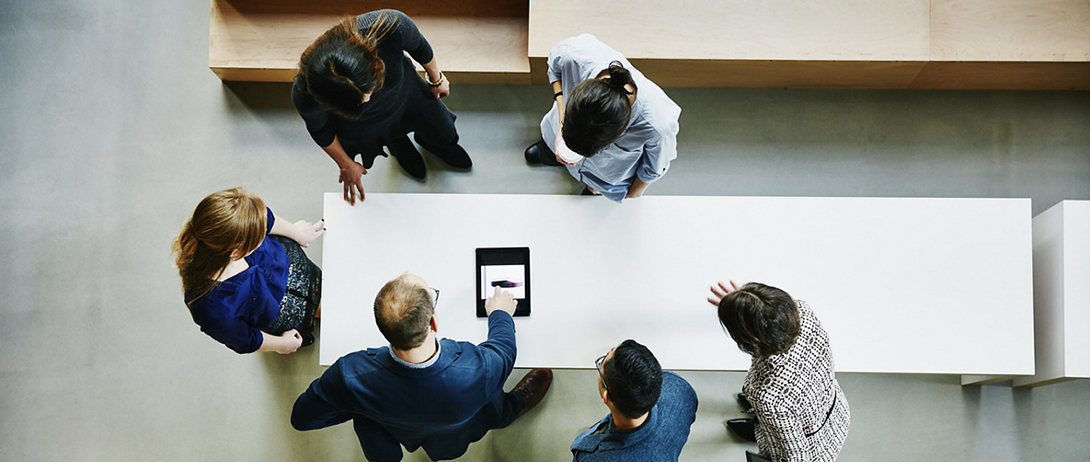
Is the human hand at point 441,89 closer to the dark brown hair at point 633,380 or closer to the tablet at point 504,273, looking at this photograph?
the tablet at point 504,273

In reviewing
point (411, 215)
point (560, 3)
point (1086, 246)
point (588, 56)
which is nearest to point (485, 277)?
point (411, 215)

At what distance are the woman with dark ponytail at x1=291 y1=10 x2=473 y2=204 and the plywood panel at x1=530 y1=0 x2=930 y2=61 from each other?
1.76 ft

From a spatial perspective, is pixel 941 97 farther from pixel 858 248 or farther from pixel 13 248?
pixel 13 248

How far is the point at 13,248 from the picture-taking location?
119 inches

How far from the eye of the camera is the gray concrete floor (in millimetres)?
2799

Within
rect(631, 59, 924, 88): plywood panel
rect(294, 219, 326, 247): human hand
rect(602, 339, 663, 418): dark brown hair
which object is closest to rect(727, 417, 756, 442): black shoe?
rect(602, 339, 663, 418): dark brown hair

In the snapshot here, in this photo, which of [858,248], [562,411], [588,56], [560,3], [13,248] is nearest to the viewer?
[588,56]

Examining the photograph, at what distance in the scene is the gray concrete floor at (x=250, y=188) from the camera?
2.80 m

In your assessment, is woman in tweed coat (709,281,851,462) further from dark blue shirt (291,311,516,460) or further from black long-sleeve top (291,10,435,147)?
black long-sleeve top (291,10,435,147)

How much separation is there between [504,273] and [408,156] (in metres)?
0.91

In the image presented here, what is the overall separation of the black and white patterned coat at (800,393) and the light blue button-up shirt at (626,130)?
633 millimetres

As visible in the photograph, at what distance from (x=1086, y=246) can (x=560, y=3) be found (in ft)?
6.61

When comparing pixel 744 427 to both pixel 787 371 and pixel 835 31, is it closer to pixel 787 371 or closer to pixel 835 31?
pixel 787 371

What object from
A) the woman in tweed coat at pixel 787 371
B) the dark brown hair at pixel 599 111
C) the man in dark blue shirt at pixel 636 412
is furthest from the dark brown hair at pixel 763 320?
the dark brown hair at pixel 599 111
